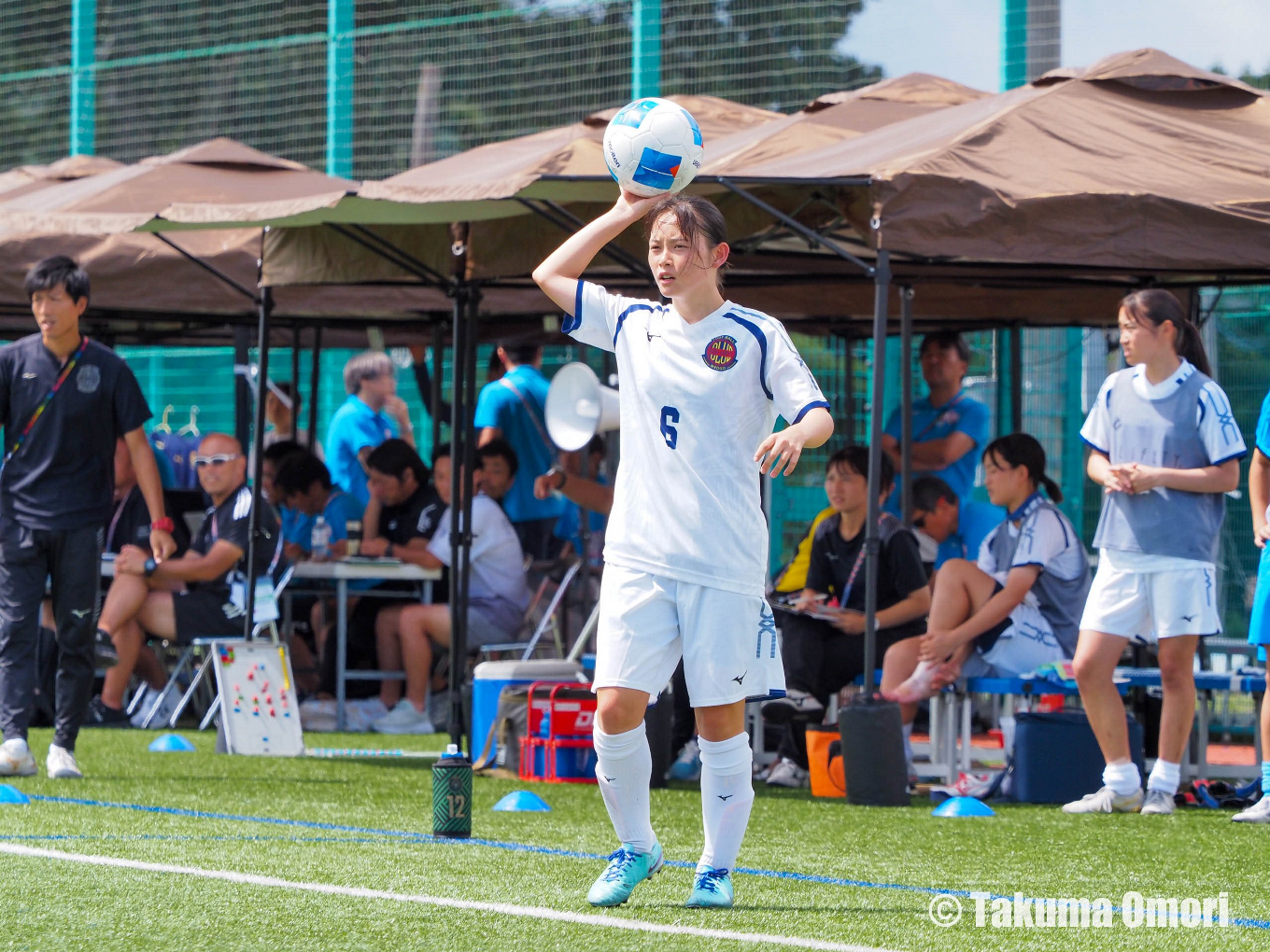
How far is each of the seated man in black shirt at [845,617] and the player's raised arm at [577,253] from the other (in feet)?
12.8

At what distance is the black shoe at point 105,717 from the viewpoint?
35.1 ft

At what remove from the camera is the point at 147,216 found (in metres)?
8.94

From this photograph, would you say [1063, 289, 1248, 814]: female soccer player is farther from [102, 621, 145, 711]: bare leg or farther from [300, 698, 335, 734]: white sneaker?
[102, 621, 145, 711]: bare leg

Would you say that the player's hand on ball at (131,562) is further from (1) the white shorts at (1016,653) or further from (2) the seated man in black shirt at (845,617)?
(1) the white shorts at (1016,653)

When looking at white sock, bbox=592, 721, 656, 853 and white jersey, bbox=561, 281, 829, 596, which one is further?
white sock, bbox=592, 721, 656, 853

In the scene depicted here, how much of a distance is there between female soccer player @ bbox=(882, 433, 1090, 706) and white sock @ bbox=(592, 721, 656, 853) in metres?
3.62

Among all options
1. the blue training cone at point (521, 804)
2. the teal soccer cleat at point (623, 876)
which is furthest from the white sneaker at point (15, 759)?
the teal soccer cleat at point (623, 876)

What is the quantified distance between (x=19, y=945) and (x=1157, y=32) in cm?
1162

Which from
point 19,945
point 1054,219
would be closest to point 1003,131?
point 1054,219

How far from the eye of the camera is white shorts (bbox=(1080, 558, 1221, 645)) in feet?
23.3

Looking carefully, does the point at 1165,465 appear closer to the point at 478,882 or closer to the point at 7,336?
the point at 478,882

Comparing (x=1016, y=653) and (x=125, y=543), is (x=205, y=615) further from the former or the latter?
(x=1016, y=653)

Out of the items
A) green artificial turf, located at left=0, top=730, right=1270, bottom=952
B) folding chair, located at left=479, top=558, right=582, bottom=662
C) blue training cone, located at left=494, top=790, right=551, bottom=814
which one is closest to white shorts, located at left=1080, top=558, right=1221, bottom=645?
green artificial turf, located at left=0, top=730, right=1270, bottom=952

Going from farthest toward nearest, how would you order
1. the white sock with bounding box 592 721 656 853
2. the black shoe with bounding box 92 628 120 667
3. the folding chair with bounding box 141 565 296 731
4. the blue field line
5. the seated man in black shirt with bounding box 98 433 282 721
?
the black shoe with bounding box 92 628 120 667 < the seated man in black shirt with bounding box 98 433 282 721 < the folding chair with bounding box 141 565 296 731 < the blue field line < the white sock with bounding box 592 721 656 853
